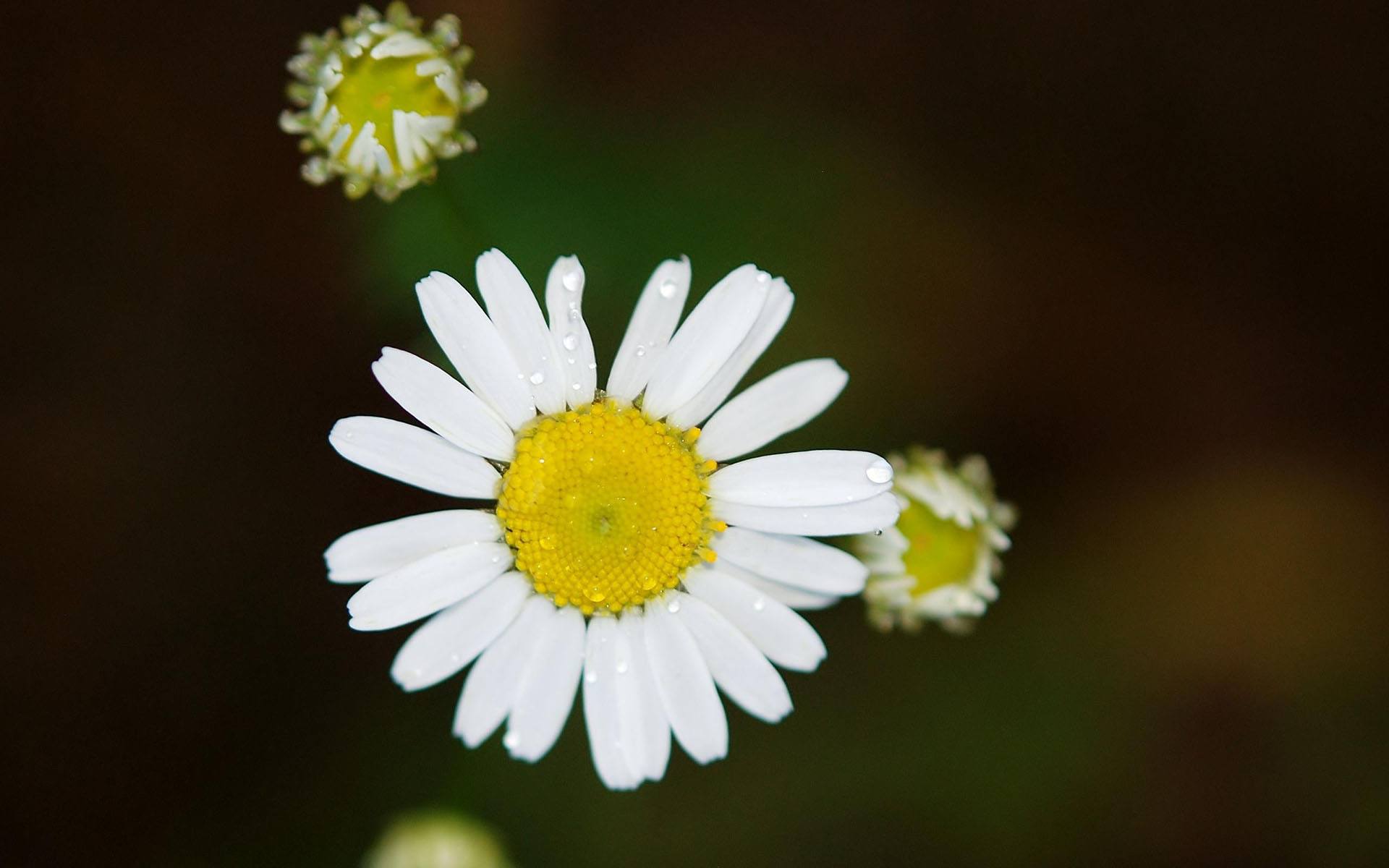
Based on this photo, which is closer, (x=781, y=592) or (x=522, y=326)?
(x=522, y=326)

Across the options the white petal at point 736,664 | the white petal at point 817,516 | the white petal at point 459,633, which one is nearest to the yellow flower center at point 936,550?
the white petal at point 817,516

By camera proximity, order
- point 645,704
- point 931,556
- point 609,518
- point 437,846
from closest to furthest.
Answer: point 609,518
point 645,704
point 931,556
point 437,846

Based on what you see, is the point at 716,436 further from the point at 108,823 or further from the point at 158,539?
the point at 108,823

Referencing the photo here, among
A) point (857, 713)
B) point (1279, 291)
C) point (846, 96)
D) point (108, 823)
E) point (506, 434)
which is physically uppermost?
point (846, 96)

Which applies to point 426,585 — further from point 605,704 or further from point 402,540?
point 605,704

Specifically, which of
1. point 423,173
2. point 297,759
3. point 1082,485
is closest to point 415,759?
point 297,759

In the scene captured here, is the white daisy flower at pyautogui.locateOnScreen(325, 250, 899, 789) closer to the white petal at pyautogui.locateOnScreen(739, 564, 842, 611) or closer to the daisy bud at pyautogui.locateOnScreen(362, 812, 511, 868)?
the white petal at pyautogui.locateOnScreen(739, 564, 842, 611)

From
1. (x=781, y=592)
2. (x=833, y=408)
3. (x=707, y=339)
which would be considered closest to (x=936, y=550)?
(x=781, y=592)
